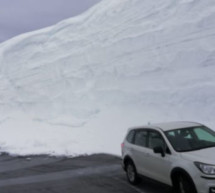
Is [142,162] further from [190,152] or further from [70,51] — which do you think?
[70,51]

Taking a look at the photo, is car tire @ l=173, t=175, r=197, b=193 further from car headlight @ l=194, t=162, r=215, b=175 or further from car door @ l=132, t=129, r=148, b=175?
car door @ l=132, t=129, r=148, b=175

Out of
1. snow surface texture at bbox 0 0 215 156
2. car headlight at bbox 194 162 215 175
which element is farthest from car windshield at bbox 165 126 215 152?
snow surface texture at bbox 0 0 215 156

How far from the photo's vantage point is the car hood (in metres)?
5.86

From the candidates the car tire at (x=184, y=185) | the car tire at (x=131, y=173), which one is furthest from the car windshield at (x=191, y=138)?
the car tire at (x=131, y=173)

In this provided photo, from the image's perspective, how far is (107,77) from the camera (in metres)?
20.9

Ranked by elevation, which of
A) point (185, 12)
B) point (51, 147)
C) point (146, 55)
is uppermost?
point (185, 12)

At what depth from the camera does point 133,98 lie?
1886 centimetres

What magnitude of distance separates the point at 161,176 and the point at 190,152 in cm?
91

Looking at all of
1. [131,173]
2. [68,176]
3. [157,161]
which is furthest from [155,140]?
[68,176]

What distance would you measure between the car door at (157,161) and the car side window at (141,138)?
0.71ft

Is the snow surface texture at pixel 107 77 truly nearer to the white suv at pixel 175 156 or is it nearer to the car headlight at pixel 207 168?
the white suv at pixel 175 156

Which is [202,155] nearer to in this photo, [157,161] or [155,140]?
[157,161]

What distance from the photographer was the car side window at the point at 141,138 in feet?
26.3

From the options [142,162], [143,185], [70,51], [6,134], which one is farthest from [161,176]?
[70,51]
